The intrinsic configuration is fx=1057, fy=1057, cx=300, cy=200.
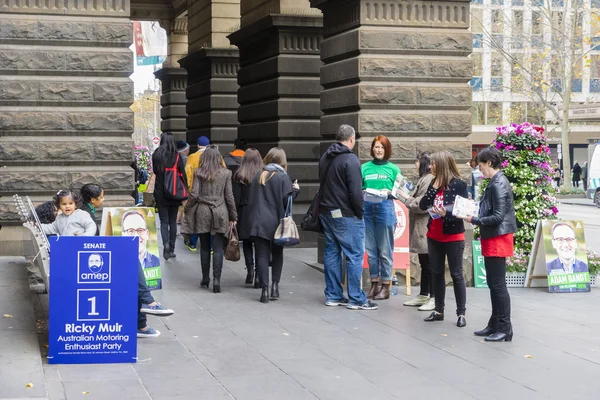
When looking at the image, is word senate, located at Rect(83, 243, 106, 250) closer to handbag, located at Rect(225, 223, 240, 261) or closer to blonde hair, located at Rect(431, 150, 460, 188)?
blonde hair, located at Rect(431, 150, 460, 188)

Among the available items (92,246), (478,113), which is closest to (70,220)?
(92,246)

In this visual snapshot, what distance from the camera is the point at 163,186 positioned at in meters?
16.3

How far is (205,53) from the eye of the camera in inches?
972

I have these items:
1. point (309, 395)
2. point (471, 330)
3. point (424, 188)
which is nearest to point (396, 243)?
point (424, 188)

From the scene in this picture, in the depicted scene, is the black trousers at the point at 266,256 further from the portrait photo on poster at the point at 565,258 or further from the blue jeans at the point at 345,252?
the portrait photo on poster at the point at 565,258

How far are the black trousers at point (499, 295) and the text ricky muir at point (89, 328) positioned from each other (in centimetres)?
345

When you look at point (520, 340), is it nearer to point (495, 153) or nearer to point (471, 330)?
point (471, 330)

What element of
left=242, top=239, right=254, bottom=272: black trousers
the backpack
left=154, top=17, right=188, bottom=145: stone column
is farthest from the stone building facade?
left=154, top=17, right=188, bottom=145: stone column

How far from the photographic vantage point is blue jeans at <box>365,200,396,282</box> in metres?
12.0

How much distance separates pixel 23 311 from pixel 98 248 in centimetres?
182

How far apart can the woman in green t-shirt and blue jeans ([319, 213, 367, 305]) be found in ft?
1.51

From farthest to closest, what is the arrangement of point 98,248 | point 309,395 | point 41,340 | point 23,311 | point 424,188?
1. point 424,188
2. point 23,311
3. point 41,340
4. point 98,248
5. point 309,395

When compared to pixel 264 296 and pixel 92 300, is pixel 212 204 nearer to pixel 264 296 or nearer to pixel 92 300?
pixel 264 296

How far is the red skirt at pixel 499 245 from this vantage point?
381 inches
